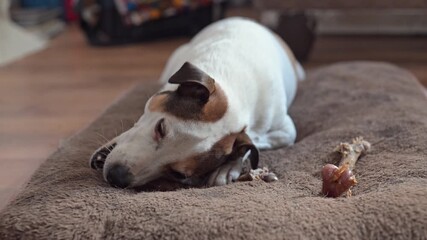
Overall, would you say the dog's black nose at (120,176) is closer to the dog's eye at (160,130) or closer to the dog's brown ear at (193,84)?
the dog's eye at (160,130)

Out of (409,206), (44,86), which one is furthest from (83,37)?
(409,206)

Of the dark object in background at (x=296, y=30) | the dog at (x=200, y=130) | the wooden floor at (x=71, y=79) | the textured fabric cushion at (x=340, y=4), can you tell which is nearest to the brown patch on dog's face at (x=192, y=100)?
the dog at (x=200, y=130)

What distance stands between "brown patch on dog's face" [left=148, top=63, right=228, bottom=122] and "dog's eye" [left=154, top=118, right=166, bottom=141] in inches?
1.4

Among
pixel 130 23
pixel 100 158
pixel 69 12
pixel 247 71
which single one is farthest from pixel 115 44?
pixel 100 158

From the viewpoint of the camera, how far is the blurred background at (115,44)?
2.47 metres

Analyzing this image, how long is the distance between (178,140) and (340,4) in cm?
214

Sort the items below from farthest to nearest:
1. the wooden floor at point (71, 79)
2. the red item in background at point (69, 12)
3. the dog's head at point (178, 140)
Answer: the red item in background at point (69, 12)
the wooden floor at point (71, 79)
the dog's head at point (178, 140)

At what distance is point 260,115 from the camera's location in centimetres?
168

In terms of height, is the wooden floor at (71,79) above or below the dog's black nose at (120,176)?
below

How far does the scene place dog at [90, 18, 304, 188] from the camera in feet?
4.35

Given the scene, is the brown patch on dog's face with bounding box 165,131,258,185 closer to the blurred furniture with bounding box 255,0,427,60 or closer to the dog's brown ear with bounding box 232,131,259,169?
the dog's brown ear with bounding box 232,131,259,169

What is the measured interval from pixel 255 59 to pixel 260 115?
0.63 feet

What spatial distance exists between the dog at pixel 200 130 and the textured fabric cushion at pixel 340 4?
157cm

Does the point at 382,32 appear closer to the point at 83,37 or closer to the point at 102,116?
the point at 83,37
